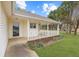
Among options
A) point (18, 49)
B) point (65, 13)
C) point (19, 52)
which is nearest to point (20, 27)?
point (18, 49)

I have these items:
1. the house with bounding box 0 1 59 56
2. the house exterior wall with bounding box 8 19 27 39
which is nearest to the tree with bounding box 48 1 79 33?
the house with bounding box 0 1 59 56

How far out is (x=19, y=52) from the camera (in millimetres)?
5570

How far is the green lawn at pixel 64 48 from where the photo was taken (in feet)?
18.3

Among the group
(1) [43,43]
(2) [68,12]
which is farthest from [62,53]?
(2) [68,12]

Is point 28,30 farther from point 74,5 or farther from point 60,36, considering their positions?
point 74,5

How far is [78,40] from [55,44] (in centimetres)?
75

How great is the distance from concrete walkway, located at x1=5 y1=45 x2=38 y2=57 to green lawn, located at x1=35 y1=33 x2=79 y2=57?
240mm

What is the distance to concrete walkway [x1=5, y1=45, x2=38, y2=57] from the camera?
5324mm

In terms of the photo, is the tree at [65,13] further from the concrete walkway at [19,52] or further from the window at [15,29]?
the concrete walkway at [19,52]

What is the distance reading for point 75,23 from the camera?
18.5ft

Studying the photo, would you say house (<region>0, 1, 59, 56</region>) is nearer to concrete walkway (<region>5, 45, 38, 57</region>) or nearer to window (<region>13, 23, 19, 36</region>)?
window (<region>13, 23, 19, 36</region>)

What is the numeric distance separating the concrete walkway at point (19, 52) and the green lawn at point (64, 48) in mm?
240

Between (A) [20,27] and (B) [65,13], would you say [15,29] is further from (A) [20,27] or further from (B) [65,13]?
(B) [65,13]

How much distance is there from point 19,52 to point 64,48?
141 centimetres
